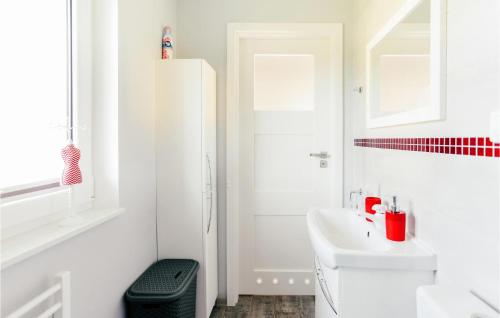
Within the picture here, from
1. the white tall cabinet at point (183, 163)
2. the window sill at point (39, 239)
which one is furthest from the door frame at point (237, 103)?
the window sill at point (39, 239)

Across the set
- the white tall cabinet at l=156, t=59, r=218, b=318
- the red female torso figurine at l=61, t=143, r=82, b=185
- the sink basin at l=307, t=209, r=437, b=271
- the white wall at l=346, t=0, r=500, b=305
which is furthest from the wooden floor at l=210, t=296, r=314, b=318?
the red female torso figurine at l=61, t=143, r=82, b=185

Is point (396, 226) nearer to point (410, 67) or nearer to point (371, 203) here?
point (371, 203)

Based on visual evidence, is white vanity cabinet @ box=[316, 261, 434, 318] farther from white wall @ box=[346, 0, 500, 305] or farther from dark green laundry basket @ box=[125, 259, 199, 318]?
dark green laundry basket @ box=[125, 259, 199, 318]

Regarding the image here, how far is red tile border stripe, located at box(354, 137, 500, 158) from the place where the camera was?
904 millimetres

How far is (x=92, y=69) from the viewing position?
1.51 metres

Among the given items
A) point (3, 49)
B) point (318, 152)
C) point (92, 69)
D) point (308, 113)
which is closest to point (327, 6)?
point (308, 113)

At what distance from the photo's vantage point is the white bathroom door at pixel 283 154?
2.48 metres

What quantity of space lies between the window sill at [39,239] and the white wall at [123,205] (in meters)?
0.05

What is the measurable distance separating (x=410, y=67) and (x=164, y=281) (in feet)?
5.10

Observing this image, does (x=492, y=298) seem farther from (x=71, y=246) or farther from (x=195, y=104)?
(x=195, y=104)

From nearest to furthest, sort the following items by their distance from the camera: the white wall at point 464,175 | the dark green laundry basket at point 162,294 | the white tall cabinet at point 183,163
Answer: the white wall at point 464,175, the dark green laundry basket at point 162,294, the white tall cabinet at point 183,163

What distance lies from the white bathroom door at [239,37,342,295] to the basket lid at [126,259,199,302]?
2.35ft

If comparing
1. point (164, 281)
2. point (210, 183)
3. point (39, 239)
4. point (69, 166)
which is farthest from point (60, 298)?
point (210, 183)

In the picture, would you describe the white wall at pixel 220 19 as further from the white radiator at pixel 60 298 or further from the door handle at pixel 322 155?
the white radiator at pixel 60 298
